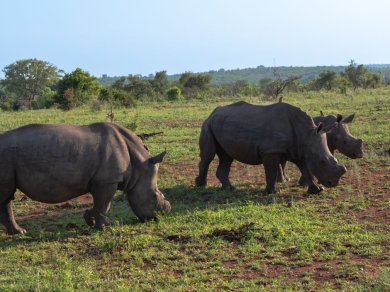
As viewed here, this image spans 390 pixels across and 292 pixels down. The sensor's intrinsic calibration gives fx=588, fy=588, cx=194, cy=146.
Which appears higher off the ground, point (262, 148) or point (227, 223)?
point (262, 148)

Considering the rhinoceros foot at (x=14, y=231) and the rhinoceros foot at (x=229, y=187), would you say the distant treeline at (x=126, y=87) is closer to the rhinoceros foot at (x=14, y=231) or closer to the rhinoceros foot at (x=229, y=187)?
the rhinoceros foot at (x=229, y=187)

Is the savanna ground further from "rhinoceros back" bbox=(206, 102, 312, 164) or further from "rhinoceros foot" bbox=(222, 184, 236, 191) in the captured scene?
"rhinoceros back" bbox=(206, 102, 312, 164)

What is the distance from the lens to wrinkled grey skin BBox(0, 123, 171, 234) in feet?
27.7

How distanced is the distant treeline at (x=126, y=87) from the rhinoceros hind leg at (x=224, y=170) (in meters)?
20.5

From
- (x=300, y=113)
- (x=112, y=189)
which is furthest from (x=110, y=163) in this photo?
(x=300, y=113)

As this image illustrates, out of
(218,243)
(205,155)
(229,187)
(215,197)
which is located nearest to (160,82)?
A: (205,155)

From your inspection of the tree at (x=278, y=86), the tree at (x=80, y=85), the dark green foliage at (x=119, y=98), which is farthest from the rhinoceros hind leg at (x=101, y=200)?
the tree at (x=80, y=85)

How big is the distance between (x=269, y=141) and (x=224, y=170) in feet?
4.57

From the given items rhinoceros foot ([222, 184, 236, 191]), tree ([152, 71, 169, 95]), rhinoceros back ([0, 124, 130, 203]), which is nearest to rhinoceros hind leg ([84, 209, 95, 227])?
rhinoceros back ([0, 124, 130, 203])

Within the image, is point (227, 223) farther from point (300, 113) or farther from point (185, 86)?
point (185, 86)

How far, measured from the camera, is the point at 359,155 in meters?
12.2

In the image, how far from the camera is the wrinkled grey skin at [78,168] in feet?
27.7

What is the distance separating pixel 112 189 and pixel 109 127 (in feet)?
3.37

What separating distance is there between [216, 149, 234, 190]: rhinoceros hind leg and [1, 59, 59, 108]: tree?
49801mm
